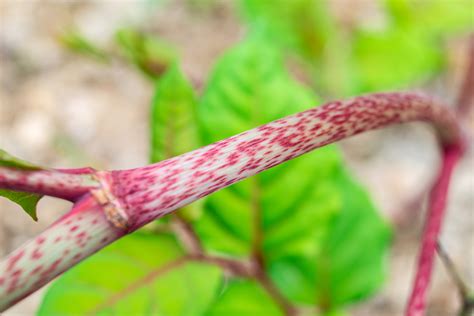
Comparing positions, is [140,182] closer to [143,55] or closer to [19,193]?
[19,193]

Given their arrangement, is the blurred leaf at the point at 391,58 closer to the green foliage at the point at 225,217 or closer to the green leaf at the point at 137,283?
the green foliage at the point at 225,217

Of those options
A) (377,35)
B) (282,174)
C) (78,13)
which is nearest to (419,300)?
(282,174)

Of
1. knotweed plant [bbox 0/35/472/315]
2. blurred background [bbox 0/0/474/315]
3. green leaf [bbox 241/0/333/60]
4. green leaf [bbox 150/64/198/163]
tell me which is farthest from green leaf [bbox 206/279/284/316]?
green leaf [bbox 241/0/333/60]

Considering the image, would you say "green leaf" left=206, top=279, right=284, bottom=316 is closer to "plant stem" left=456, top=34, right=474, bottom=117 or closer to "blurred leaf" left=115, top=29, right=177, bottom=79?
"blurred leaf" left=115, top=29, right=177, bottom=79

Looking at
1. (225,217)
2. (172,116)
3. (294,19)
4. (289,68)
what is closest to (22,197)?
(172,116)

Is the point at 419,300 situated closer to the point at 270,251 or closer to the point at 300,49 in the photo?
the point at 270,251
